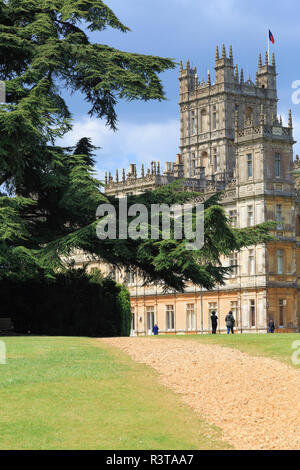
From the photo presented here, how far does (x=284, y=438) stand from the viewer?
12766 millimetres

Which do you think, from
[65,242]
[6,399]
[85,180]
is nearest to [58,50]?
[85,180]

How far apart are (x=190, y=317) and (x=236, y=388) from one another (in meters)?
45.8

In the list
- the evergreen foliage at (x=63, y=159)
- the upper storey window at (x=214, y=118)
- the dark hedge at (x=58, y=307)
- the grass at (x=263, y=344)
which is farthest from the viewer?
the upper storey window at (x=214, y=118)

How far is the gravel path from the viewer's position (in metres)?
13.0

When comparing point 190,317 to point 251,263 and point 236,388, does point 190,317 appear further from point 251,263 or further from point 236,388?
point 236,388

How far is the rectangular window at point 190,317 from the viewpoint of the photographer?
61.1 metres

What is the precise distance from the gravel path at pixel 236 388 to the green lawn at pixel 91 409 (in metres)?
0.37

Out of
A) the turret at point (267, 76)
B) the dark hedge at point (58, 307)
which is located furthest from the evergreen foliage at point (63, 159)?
the turret at point (267, 76)

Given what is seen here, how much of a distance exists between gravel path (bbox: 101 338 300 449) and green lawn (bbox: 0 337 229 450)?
0.37 metres

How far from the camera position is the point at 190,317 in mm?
61594

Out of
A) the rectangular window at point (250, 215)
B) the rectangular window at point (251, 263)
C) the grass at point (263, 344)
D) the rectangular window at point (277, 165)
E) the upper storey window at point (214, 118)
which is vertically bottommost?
the grass at point (263, 344)

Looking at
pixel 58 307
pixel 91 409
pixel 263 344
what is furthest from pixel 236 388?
pixel 58 307

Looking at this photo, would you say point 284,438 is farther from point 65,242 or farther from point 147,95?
point 147,95

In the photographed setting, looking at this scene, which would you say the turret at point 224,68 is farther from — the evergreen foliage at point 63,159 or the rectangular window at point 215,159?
the evergreen foliage at point 63,159
